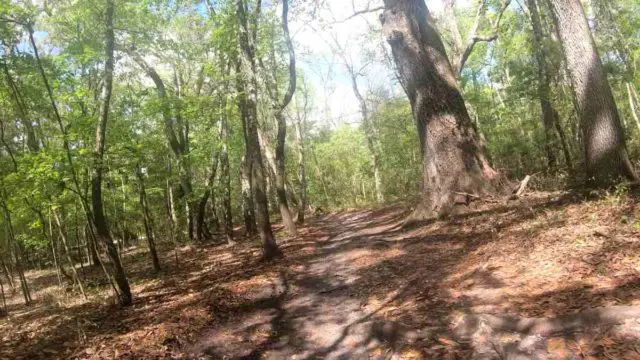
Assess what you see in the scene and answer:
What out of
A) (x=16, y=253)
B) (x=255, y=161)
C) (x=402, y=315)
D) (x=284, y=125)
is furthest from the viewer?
(x=284, y=125)

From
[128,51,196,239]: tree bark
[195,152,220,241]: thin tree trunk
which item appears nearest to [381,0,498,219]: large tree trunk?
[128,51,196,239]: tree bark

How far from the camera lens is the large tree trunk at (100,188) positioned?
26.4 ft

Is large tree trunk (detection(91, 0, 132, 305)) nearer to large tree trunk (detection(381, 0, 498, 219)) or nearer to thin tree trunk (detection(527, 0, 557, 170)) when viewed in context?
large tree trunk (detection(381, 0, 498, 219))

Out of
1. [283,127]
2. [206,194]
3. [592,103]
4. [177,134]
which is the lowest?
[592,103]

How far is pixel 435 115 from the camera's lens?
31.4 ft

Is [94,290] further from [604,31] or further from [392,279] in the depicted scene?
[604,31]

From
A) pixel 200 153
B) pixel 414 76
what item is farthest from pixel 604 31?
pixel 200 153

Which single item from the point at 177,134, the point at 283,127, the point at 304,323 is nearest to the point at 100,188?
the point at 304,323

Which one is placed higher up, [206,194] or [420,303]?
[206,194]

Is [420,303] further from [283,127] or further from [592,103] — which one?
[283,127]

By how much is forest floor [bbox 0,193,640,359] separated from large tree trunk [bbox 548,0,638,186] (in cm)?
68

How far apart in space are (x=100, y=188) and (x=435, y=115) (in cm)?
755

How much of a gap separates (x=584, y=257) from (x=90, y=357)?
633 centimetres

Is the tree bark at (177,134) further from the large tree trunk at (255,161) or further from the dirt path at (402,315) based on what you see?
the dirt path at (402,315)
